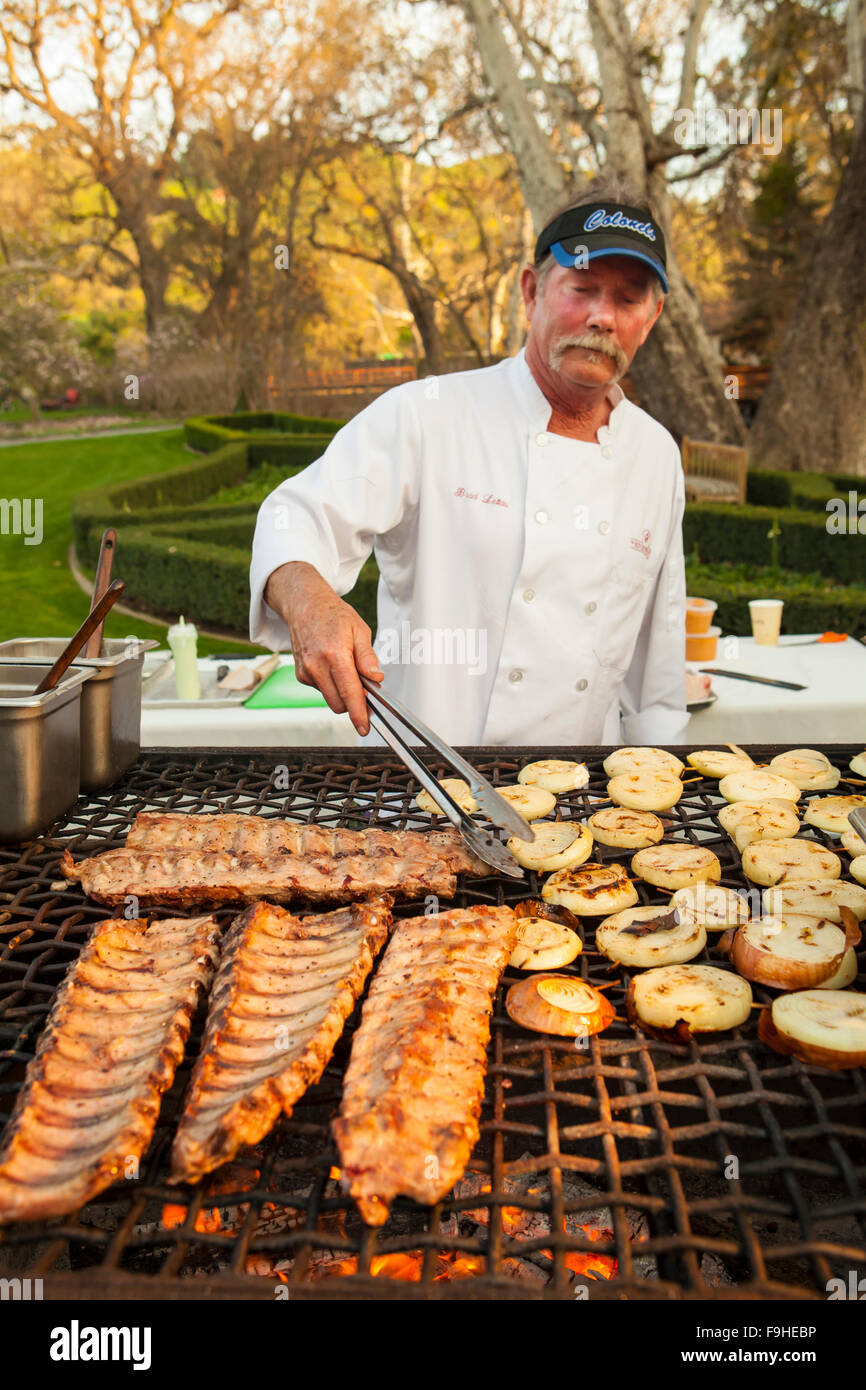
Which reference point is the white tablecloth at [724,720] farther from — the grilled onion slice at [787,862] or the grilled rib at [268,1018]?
the grilled rib at [268,1018]

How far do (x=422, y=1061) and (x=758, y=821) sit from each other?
4.05ft

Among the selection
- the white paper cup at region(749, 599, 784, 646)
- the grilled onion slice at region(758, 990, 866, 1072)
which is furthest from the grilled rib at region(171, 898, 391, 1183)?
the white paper cup at region(749, 599, 784, 646)

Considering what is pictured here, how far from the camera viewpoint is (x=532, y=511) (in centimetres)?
366

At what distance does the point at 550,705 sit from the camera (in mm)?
3811

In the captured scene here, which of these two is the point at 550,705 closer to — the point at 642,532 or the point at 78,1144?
the point at 642,532

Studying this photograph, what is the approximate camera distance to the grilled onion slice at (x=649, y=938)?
1.94 meters

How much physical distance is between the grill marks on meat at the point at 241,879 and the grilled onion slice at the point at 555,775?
1.90 ft

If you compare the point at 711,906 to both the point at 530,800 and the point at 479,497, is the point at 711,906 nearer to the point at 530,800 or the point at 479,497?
the point at 530,800

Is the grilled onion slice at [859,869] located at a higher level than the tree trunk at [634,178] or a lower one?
lower

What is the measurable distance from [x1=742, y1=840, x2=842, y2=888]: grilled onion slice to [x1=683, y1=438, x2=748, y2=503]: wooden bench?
37.7 feet

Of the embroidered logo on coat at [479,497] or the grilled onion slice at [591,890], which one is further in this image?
the embroidered logo on coat at [479,497]

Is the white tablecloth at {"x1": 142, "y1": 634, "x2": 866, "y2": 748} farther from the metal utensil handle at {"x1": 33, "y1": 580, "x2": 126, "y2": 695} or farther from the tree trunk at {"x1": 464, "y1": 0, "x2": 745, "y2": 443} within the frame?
the tree trunk at {"x1": 464, "y1": 0, "x2": 745, "y2": 443}

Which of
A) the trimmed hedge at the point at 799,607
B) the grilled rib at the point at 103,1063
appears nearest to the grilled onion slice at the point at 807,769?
the grilled rib at the point at 103,1063
